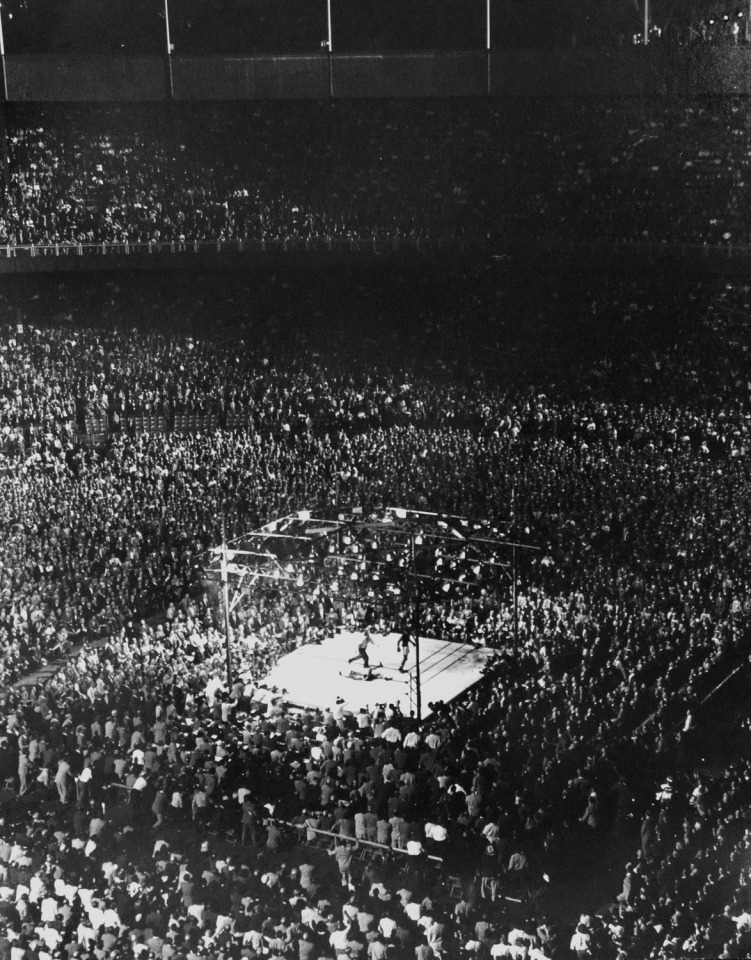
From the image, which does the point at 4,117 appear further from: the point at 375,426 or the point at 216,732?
the point at 216,732

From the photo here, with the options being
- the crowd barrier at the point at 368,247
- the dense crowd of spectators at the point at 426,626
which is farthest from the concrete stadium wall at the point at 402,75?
the dense crowd of spectators at the point at 426,626

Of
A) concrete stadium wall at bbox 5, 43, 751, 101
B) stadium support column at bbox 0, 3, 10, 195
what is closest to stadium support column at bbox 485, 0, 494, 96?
concrete stadium wall at bbox 5, 43, 751, 101

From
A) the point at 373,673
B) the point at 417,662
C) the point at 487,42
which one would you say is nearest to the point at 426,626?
the point at 373,673

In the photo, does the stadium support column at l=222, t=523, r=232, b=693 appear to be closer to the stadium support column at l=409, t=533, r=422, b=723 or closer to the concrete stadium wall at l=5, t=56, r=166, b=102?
the stadium support column at l=409, t=533, r=422, b=723

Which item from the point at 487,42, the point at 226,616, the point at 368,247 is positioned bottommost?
the point at 226,616

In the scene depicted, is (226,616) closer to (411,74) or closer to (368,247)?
(368,247)
